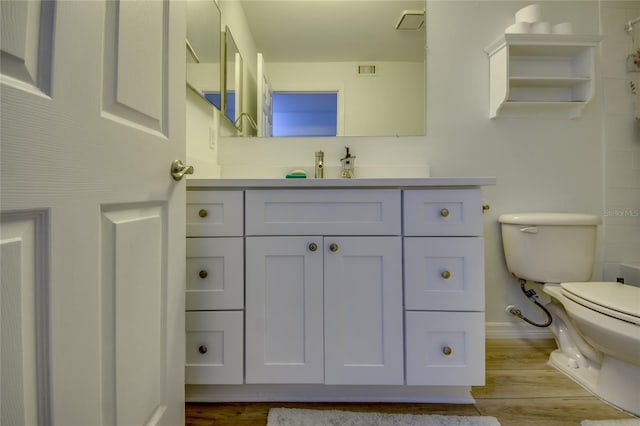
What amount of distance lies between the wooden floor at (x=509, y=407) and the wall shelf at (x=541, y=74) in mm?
1308

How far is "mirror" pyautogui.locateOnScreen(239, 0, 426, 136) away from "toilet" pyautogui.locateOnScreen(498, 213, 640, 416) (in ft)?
2.91

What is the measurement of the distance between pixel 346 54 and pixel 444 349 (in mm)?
1482

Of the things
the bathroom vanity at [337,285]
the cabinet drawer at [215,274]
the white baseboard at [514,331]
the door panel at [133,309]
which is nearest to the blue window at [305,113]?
the bathroom vanity at [337,285]

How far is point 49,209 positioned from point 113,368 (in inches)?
Answer: 13.5

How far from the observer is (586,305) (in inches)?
46.6

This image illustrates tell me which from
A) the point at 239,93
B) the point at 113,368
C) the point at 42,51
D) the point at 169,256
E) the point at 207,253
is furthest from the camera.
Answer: the point at 239,93

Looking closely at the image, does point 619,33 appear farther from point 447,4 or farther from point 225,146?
point 225,146

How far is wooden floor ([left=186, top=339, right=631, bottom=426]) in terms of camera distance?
1098 millimetres

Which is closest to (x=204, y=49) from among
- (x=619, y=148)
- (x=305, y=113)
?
(x=305, y=113)

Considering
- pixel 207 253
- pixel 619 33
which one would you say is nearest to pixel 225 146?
pixel 207 253

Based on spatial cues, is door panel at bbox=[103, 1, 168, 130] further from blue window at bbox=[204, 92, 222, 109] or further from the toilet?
the toilet

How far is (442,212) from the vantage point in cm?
112

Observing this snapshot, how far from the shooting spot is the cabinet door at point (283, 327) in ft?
3.63

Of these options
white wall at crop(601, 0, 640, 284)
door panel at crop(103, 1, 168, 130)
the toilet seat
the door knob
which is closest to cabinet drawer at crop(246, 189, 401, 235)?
the door knob
